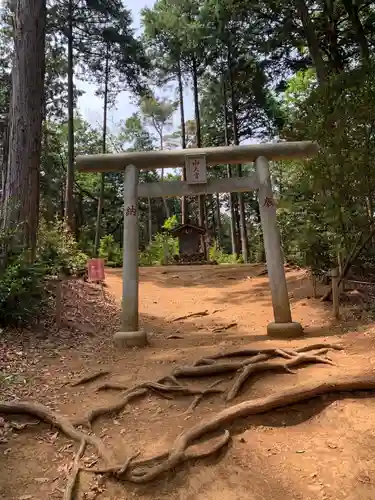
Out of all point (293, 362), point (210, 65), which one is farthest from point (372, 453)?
point (210, 65)

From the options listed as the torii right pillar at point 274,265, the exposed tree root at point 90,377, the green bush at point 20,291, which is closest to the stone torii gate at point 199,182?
the torii right pillar at point 274,265

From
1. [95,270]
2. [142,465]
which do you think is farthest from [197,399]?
[95,270]

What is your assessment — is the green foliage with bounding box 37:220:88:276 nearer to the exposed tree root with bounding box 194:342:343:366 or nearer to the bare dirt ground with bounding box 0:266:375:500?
the bare dirt ground with bounding box 0:266:375:500

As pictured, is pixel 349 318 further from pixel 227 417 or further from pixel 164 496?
pixel 164 496

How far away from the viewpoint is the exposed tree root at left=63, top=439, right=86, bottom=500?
2.54 meters

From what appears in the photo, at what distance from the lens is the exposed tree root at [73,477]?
2.54 m

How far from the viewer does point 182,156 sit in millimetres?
6797

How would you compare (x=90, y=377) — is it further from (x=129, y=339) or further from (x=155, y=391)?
(x=129, y=339)

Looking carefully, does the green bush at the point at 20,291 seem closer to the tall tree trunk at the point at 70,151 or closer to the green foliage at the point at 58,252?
the green foliage at the point at 58,252

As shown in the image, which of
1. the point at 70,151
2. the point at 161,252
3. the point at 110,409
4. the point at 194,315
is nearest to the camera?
the point at 110,409

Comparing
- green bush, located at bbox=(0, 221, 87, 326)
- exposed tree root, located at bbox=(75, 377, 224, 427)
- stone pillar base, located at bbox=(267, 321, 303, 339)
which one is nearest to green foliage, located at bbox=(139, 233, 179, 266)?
green bush, located at bbox=(0, 221, 87, 326)

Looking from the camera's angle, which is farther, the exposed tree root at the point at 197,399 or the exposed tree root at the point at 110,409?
the exposed tree root at the point at 110,409

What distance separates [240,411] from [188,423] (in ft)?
1.50

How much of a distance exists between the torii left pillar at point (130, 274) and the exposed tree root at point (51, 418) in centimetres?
239
